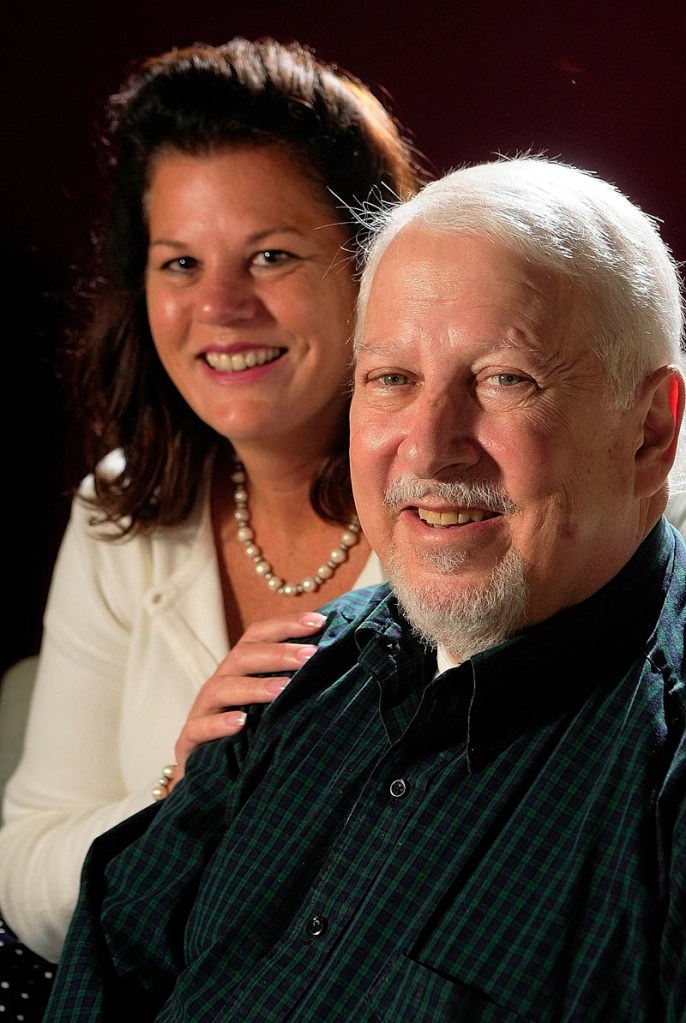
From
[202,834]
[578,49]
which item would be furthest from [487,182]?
[202,834]

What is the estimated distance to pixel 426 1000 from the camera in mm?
1200

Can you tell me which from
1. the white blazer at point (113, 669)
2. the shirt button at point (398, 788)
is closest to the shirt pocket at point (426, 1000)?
the shirt button at point (398, 788)

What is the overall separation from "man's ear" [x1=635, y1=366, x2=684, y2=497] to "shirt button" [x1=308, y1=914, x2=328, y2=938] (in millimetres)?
555

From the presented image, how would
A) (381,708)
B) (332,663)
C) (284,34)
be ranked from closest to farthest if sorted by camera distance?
1. (381,708)
2. (332,663)
3. (284,34)

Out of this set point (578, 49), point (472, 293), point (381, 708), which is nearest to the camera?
point (472, 293)

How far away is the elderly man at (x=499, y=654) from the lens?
1.21m

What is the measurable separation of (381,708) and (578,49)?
107cm

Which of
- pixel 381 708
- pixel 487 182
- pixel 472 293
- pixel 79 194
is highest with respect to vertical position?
pixel 79 194

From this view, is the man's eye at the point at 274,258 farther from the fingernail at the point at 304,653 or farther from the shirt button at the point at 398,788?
the shirt button at the point at 398,788

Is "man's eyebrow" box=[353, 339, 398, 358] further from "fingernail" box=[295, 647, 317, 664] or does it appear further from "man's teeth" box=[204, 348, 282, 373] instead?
"man's teeth" box=[204, 348, 282, 373]

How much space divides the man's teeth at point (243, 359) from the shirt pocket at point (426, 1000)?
1.00 metres

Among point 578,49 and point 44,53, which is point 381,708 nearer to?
point 578,49

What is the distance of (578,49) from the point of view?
1.91 metres

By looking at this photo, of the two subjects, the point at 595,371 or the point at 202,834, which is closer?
the point at 595,371
